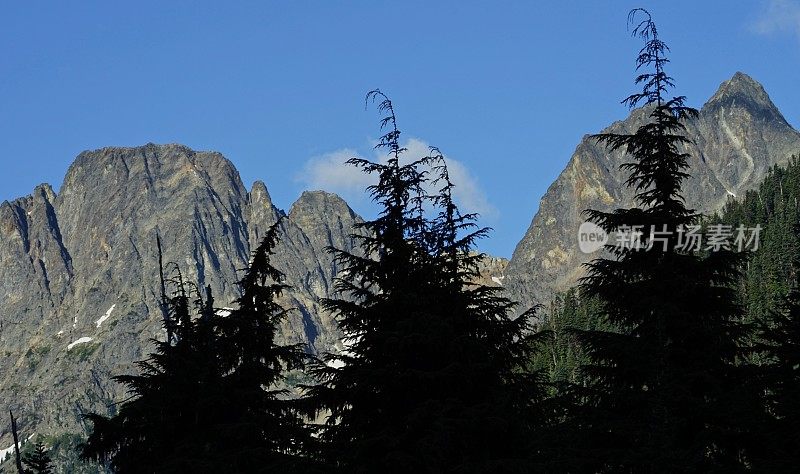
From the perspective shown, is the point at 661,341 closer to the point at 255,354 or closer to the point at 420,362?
the point at 420,362

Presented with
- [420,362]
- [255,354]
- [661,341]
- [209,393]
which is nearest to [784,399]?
[661,341]

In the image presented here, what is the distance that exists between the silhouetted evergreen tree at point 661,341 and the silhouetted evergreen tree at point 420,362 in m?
2.09

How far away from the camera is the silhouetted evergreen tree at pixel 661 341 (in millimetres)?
21156

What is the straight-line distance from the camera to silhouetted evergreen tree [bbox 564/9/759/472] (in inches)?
833

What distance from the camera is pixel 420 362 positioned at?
1934 cm

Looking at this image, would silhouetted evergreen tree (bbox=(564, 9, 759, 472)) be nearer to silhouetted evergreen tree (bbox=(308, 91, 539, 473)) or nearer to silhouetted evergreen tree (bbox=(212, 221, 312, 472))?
silhouetted evergreen tree (bbox=(308, 91, 539, 473))

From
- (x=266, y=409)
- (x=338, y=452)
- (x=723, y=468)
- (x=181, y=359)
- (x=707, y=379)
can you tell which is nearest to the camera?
(x=338, y=452)

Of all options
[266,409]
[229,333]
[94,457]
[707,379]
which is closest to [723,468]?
[707,379]

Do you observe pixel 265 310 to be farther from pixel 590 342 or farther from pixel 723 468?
pixel 723 468

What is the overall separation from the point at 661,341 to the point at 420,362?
15.9ft

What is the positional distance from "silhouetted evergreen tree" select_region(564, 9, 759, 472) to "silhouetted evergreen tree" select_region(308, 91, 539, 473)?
6.84 feet

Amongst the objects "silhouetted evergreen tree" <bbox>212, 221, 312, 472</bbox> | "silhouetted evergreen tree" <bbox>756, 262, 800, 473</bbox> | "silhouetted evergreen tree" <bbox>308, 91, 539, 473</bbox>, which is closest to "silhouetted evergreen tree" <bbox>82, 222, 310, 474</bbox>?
"silhouetted evergreen tree" <bbox>212, 221, 312, 472</bbox>

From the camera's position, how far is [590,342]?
23406 mm

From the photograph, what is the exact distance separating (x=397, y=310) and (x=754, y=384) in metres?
8.46
